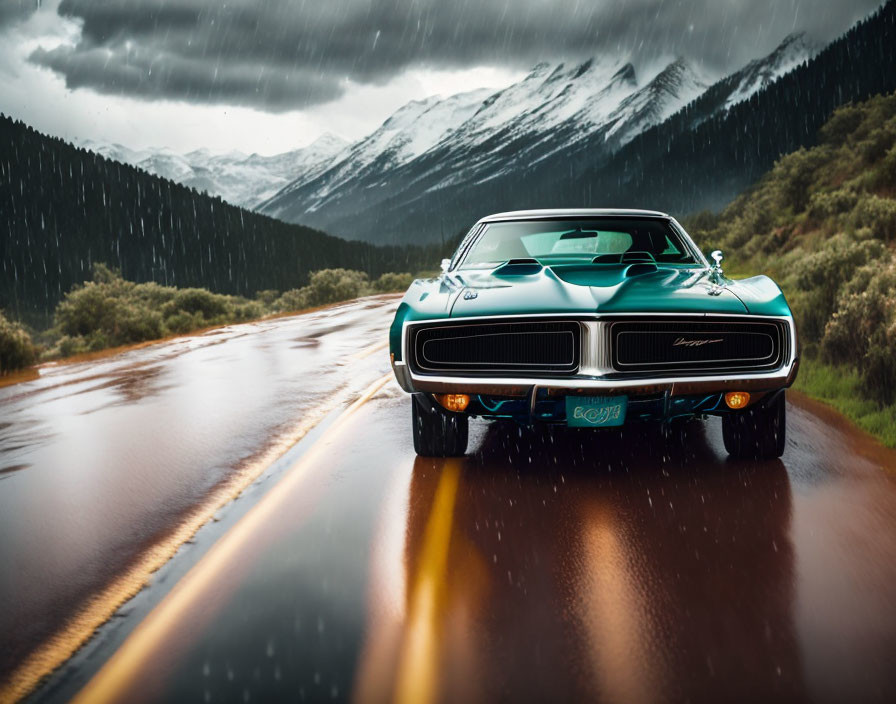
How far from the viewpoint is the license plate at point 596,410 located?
4223 mm

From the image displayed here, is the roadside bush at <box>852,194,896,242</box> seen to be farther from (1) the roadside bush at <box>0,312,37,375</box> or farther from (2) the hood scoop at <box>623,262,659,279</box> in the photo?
(1) the roadside bush at <box>0,312,37,375</box>

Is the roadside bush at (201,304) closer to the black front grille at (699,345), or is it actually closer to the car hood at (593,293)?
the car hood at (593,293)

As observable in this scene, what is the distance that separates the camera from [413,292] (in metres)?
5.20

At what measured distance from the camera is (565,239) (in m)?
6.23

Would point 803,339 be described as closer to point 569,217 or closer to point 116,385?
point 569,217

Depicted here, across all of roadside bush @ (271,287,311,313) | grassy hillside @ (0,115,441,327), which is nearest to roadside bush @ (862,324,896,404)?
roadside bush @ (271,287,311,313)

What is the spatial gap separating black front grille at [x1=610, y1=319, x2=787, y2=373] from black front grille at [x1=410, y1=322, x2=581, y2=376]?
297 mm

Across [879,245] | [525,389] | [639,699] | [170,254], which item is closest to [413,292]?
[525,389]

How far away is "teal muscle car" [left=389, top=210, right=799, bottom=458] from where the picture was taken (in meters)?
4.25

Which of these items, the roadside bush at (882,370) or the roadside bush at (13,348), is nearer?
the roadside bush at (882,370)

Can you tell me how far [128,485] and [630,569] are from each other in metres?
3.27

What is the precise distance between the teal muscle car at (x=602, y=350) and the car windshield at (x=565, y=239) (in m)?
1.17

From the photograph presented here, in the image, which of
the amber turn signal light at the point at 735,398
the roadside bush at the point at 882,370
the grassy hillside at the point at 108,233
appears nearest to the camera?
the amber turn signal light at the point at 735,398

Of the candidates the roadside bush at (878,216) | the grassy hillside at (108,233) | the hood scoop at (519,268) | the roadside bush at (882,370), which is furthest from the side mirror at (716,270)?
the grassy hillside at (108,233)
